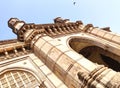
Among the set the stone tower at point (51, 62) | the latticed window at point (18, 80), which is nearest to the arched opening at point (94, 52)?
the stone tower at point (51, 62)

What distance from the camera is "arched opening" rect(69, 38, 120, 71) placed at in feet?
47.5

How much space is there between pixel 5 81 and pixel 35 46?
3.08 m

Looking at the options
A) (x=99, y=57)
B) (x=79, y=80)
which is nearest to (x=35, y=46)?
(x=79, y=80)

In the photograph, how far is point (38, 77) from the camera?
9422 mm

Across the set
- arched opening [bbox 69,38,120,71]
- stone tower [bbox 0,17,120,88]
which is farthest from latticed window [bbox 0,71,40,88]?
arched opening [bbox 69,38,120,71]

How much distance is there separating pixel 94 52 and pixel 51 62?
7.23 meters

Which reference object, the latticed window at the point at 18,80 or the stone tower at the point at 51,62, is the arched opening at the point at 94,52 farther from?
the latticed window at the point at 18,80

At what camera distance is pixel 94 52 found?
16.0m

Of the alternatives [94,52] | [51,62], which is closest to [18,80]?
[51,62]

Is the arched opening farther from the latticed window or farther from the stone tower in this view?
the latticed window

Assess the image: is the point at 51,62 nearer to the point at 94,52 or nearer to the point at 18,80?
the point at 18,80

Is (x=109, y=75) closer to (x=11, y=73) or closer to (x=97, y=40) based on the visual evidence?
(x=11, y=73)

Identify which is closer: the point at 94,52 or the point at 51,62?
the point at 51,62

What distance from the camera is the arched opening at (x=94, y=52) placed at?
14.5 metres
